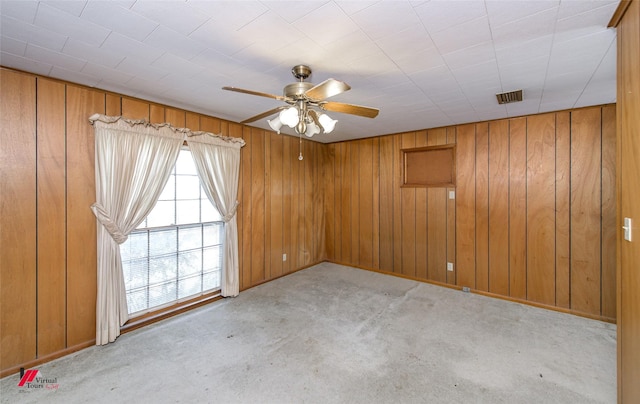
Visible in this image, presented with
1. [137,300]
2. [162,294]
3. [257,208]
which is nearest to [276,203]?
[257,208]

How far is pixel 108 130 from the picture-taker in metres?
2.52

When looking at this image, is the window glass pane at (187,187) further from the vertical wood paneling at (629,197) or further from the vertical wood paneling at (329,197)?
the vertical wood paneling at (629,197)

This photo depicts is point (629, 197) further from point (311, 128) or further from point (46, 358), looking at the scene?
point (46, 358)

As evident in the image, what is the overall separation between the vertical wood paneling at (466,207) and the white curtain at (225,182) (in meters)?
3.17

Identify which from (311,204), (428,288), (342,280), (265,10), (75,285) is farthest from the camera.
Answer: (311,204)

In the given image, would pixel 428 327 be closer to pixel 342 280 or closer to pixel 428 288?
pixel 428 288

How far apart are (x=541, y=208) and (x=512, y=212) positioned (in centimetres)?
30

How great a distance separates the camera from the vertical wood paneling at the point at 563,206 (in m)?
3.14

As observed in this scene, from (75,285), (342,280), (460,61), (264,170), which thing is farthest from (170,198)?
(460,61)

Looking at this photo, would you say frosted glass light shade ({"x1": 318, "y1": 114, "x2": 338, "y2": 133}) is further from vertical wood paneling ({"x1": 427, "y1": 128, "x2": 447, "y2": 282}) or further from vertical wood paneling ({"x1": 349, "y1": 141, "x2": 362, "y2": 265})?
vertical wood paneling ({"x1": 349, "y1": 141, "x2": 362, "y2": 265})

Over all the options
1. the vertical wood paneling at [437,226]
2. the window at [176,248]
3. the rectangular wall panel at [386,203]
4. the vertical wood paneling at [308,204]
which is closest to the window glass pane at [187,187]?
the window at [176,248]

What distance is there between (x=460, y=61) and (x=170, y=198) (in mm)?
3200

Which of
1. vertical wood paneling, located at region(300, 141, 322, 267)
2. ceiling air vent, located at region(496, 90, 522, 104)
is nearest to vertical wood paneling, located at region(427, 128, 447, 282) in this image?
ceiling air vent, located at region(496, 90, 522, 104)

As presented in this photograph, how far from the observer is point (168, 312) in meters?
2.99
